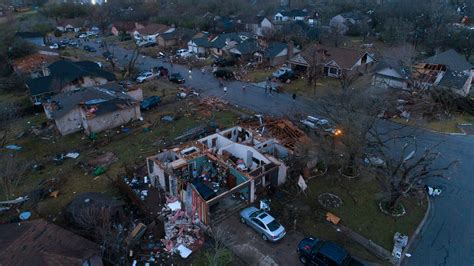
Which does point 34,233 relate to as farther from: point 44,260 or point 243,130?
point 243,130

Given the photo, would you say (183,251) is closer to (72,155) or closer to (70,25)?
(72,155)

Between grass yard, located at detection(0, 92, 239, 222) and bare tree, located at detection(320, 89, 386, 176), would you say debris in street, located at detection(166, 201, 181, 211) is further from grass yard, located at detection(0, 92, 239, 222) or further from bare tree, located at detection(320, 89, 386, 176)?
bare tree, located at detection(320, 89, 386, 176)

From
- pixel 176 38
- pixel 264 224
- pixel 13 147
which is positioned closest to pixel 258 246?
pixel 264 224

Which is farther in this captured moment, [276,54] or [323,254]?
[276,54]

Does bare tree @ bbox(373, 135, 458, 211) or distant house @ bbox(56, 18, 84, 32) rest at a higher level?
bare tree @ bbox(373, 135, 458, 211)

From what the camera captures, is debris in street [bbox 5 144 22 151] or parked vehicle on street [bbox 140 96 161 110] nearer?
debris in street [bbox 5 144 22 151]

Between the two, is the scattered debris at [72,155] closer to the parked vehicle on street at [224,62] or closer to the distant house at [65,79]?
the distant house at [65,79]

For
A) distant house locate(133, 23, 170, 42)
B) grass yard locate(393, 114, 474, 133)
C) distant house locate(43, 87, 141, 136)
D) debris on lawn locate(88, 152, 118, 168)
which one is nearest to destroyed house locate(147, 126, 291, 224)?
debris on lawn locate(88, 152, 118, 168)
